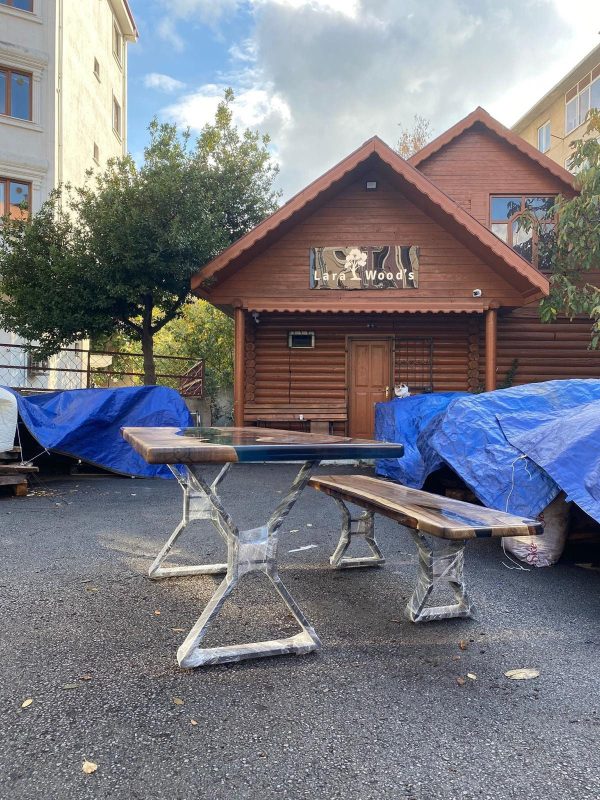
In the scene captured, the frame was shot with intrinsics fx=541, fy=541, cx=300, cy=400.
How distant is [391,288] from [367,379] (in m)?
2.23

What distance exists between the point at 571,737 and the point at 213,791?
51.2 inches

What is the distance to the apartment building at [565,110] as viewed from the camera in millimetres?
22188

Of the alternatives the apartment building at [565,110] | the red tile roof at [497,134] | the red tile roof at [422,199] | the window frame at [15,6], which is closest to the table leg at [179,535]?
the red tile roof at [422,199]

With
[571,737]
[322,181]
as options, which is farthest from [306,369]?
[571,737]

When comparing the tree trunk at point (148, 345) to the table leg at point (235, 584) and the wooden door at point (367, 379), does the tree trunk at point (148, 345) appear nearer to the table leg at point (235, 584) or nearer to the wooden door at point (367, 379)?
the wooden door at point (367, 379)

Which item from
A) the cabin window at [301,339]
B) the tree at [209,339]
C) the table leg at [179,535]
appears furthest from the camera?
the tree at [209,339]

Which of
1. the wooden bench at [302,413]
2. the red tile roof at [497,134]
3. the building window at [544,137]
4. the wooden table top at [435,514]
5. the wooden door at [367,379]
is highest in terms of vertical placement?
the building window at [544,137]

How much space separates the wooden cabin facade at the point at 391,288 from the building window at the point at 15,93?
35.9 ft

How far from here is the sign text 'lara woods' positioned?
10.1m

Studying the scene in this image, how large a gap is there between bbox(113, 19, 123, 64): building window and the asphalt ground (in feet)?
81.4

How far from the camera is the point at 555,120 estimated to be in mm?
25000

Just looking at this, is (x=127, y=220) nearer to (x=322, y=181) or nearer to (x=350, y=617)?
(x=322, y=181)

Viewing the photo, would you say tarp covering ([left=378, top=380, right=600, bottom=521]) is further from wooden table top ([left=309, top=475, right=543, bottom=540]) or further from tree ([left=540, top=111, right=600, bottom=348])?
tree ([left=540, top=111, right=600, bottom=348])

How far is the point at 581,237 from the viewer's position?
10570mm
